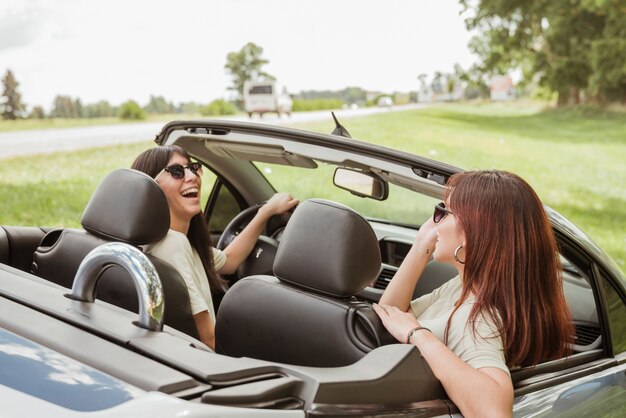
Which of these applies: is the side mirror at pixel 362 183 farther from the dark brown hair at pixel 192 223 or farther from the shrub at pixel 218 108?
the shrub at pixel 218 108

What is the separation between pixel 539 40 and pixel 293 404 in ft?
140

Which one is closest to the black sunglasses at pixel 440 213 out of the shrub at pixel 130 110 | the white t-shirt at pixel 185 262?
the white t-shirt at pixel 185 262

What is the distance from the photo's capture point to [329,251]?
2.24 m

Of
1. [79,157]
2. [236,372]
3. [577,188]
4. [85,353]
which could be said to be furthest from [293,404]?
[577,188]

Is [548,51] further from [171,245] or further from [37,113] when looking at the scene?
[171,245]

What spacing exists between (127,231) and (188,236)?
968 millimetres

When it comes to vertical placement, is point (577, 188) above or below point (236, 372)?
below

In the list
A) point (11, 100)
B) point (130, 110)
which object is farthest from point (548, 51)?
point (11, 100)

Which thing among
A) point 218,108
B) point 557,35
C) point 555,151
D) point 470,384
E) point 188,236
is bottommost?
point 555,151

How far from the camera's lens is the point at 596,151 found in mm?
26875

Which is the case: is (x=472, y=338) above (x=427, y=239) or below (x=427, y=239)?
below

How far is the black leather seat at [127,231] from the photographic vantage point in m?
2.70

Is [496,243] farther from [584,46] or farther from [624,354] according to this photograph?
[584,46]

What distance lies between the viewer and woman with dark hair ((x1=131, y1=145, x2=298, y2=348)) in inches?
128
